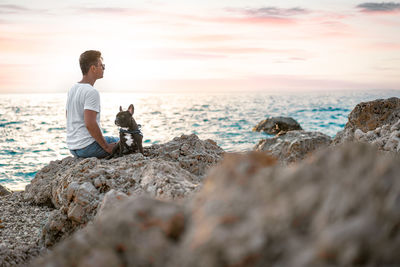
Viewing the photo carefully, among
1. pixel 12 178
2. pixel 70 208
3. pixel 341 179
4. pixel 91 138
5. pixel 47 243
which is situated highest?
pixel 341 179

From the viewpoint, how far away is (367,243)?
3.99ft

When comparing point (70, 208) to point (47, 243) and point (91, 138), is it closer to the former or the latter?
point (47, 243)

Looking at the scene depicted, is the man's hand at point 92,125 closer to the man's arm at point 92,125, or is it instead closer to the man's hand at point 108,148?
the man's arm at point 92,125

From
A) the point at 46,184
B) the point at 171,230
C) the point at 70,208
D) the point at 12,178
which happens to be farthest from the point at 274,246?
the point at 12,178

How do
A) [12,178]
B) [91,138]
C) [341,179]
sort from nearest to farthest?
[341,179] → [91,138] → [12,178]

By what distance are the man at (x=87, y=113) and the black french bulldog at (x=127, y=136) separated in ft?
1.19

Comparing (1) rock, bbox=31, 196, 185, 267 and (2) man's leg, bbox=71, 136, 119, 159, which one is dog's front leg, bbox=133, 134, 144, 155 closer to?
(2) man's leg, bbox=71, 136, 119, 159

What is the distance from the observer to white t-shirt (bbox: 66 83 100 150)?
6.31 meters

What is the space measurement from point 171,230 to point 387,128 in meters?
4.43

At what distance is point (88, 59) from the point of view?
6547mm

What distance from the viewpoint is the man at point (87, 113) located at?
20.7 feet

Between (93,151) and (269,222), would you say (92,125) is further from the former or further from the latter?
(269,222)

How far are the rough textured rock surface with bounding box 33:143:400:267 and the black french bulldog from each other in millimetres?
4513


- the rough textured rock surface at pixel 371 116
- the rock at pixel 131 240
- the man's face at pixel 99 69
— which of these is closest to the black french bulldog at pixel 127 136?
the man's face at pixel 99 69
